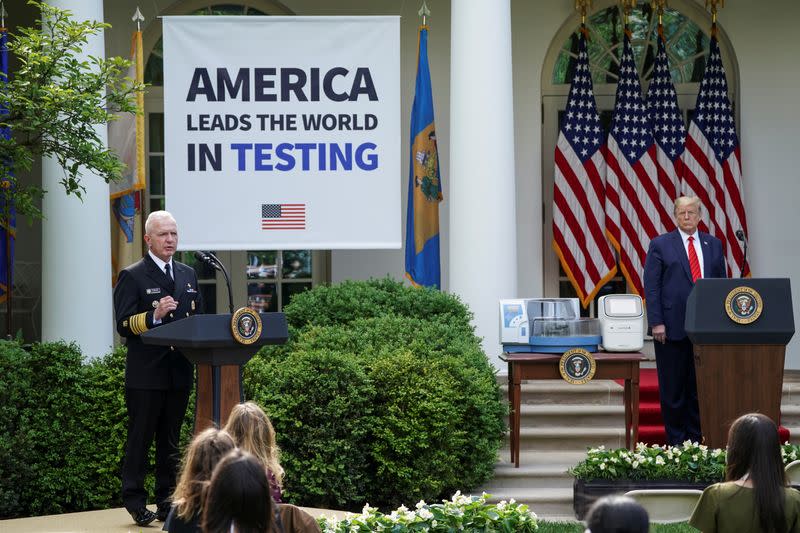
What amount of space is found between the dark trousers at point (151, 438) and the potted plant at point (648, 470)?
9.41ft

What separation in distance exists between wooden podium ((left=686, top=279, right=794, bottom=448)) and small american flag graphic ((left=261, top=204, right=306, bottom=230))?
4070 mm

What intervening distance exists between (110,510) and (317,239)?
368 cm

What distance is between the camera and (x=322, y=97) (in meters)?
11.2

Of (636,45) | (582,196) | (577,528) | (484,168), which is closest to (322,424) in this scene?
(577,528)

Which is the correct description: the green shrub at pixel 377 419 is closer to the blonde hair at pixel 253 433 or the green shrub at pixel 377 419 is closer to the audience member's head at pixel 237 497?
the blonde hair at pixel 253 433

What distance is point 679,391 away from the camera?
9125 mm

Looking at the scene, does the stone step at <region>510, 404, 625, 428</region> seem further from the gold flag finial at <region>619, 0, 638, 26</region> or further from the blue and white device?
the gold flag finial at <region>619, 0, 638, 26</region>

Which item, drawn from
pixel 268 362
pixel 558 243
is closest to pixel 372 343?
pixel 268 362

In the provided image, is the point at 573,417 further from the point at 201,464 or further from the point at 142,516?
the point at 201,464

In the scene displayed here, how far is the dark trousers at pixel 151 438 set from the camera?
7.12m

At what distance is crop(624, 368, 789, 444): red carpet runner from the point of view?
33.0 feet

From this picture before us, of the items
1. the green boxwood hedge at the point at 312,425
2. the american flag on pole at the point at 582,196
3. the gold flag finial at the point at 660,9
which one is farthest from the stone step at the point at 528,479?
the gold flag finial at the point at 660,9

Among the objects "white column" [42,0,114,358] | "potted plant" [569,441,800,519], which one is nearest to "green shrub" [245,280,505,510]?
"potted plant" [569,441,800,519]

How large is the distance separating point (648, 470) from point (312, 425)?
2.38 m
